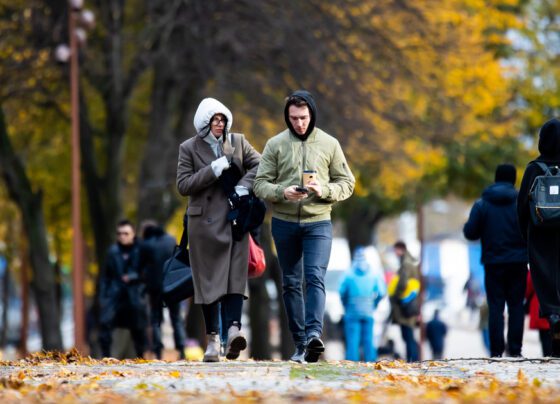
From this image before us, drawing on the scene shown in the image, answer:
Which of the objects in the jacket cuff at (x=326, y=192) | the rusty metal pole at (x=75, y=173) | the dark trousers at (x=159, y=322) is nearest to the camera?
the jacket cuff at (x=326, y=192)

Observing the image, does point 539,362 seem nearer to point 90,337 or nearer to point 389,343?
point 389,343

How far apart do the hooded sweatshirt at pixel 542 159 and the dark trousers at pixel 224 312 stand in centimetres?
238

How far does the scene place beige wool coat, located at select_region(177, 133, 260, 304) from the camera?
11.1 metres

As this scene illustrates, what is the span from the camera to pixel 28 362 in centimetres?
1177

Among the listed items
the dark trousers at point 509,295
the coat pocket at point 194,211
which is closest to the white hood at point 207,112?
the coat pocket at point 194,211

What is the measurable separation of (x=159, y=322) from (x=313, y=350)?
662cm

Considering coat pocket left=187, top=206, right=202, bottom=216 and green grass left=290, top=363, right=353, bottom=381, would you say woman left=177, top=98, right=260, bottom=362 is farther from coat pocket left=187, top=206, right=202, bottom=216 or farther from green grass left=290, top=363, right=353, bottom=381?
green grass left=290, top=363, right=353, bottom=381

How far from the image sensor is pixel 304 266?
11039 mm

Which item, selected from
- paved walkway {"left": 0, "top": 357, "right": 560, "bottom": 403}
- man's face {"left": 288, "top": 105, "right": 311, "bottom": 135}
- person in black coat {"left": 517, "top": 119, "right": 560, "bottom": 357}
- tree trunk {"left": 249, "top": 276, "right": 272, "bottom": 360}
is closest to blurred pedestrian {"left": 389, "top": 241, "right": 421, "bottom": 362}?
person in black coat {"left": 517, "top": 119, "right": 560, "bottom": 357}

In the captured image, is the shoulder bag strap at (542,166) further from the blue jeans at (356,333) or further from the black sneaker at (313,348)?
the blue jeans at (356,333)

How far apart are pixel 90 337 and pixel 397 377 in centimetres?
2418

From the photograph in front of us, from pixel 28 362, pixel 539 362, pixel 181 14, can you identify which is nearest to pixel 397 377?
pixel 539 362

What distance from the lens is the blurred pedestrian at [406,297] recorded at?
19781mm

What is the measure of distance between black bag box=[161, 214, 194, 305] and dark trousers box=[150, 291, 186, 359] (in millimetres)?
4884
